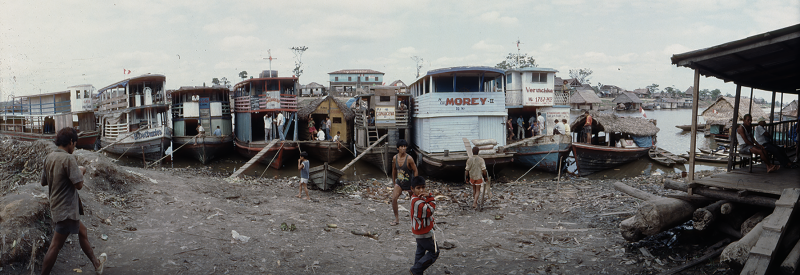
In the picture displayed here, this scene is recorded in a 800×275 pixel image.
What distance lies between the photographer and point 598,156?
19.4m

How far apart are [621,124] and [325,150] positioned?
15574 mm

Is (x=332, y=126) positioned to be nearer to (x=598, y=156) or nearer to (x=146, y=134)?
(x=146, y=134)

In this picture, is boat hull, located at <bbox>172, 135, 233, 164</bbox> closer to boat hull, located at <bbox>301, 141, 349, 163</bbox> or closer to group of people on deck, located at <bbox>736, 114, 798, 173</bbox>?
boat hull, located at <bbox>301, 141, 349, 163</bbox>

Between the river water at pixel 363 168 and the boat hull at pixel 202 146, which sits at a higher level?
the boat hull at pixel 202 146

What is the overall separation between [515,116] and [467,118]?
756 centimetres

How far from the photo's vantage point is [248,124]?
2248 cm

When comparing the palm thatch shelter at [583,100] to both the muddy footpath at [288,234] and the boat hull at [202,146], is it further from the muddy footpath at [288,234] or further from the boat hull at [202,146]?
the muddy footpath at [288,234]

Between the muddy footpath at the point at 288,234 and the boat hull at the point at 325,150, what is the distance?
10326mm

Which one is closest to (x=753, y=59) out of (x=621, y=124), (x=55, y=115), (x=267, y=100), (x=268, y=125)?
(x=621, y=124)

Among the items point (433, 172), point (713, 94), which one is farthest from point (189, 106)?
point (713, 94)

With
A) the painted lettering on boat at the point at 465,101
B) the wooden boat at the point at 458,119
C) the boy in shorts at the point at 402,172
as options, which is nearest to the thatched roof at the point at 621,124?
the wooden boat at the point at 458,119

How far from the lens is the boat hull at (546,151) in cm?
1806

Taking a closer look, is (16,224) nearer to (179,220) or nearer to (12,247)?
(12,247)

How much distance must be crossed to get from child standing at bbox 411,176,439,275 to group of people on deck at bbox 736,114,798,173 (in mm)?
6435
